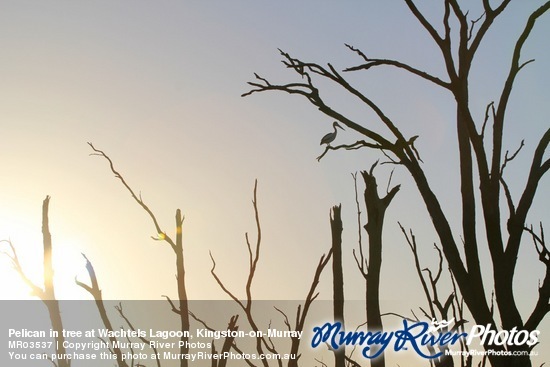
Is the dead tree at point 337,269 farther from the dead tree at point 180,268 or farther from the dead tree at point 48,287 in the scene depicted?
the dead tree at point 48,287

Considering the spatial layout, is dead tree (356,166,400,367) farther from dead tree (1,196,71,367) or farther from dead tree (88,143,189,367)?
dead tree (1,196,71,367)

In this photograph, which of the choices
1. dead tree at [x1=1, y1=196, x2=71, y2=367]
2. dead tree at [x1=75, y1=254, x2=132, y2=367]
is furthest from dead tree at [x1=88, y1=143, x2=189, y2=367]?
dead tree at [x1=1, y1=196, x2=71, y2=367]

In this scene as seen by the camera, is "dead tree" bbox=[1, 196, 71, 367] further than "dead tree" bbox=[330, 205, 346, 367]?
Yes

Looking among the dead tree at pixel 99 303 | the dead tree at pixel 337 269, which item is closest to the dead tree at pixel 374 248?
the dead tree at pixel 337 269

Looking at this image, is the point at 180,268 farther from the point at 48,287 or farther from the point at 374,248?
the point at 48,287

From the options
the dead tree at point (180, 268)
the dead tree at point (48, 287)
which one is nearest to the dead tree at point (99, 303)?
the dead tree at point (180, 268)

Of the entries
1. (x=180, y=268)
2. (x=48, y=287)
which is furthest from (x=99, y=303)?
(x=48, y=287)

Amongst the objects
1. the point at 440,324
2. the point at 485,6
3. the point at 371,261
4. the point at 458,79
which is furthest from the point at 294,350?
the point at 485,6

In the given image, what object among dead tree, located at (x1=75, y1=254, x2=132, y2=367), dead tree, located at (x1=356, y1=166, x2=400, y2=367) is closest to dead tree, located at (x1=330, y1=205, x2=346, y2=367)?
dead tree, located at (x1=356, y1=166, x2=400, y2=367)

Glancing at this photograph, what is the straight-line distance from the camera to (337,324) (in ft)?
13.5

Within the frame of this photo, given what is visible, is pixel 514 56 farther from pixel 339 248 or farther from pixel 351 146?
pixel 339 248

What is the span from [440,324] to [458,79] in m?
1.75

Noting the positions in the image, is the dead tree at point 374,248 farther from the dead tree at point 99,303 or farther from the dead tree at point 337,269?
the dead tree at point 99,303

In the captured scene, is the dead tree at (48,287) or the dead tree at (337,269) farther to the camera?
the dead tree at (48,287)
